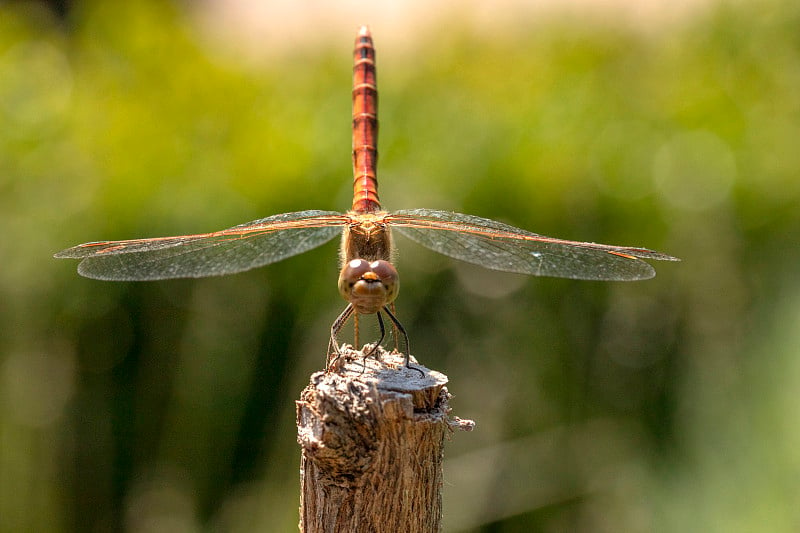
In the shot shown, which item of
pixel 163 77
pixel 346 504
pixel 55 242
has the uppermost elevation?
pixel 163 77

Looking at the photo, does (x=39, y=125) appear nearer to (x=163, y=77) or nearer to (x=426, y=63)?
(x=163, y=77)

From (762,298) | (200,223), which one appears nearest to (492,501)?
(762,298)

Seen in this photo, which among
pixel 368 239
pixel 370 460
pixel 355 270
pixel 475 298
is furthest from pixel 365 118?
pixel 370 460

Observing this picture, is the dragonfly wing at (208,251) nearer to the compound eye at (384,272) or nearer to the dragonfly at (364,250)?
the dragonfly at (364,250)

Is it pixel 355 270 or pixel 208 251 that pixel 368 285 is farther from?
pixel 208 251

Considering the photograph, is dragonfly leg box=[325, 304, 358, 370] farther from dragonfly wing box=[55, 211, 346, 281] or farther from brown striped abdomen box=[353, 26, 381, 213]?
brown striped abdomen box=[353, 26, 381, 213]

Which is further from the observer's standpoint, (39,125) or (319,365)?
(39,125)

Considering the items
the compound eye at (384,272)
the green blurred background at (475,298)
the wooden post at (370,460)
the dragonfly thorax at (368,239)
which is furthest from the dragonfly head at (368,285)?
the green blurred background at (475,298)
